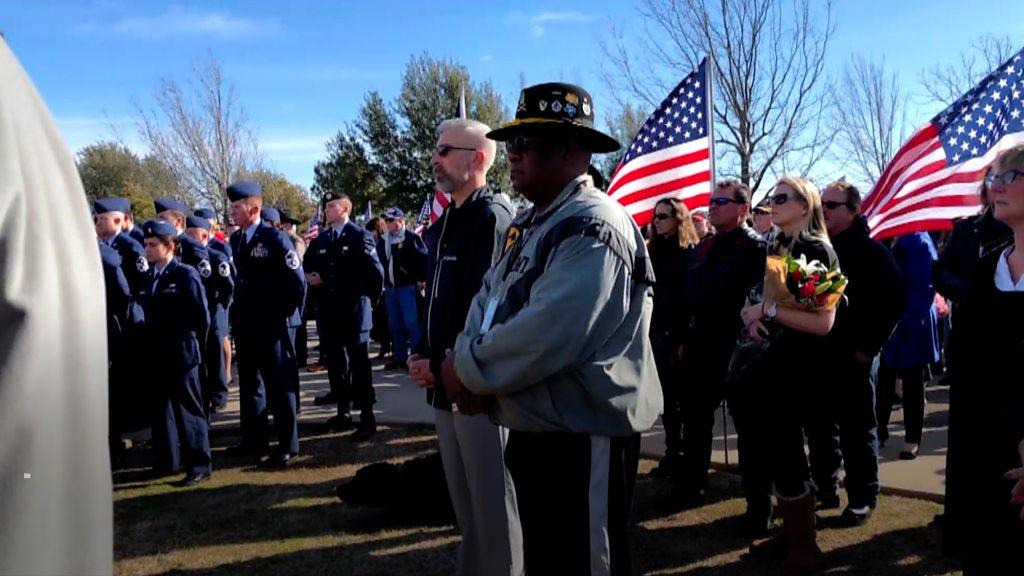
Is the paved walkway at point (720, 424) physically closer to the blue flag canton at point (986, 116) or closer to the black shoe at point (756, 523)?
the black shoe at point (756, 523)

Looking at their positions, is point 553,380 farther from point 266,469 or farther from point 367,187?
point 367,187

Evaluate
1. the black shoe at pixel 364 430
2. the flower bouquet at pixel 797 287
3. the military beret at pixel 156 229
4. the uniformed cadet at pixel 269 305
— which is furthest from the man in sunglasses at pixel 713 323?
the military beret at pixel 156 229

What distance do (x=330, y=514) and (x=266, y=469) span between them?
1.40 metres

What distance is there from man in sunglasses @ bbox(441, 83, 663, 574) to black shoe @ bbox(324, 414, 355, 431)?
5.49m

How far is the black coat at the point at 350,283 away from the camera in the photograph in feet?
25.6

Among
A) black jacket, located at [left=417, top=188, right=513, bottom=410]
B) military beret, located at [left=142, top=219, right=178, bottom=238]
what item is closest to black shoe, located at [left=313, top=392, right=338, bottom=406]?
military beret, located at [left=142, top=219, right=178, bottom=238]

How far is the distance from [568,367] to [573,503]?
463mm

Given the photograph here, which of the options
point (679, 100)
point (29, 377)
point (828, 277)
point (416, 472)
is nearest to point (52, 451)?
point (29, 377)

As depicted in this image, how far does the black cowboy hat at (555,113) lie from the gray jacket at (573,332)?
0.23 meters

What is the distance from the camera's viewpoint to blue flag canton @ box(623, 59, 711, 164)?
23.0 feet

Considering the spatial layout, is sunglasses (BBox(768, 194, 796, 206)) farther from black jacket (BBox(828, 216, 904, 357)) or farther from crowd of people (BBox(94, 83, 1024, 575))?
black jacket (BBox(828, 216, 904, 357))

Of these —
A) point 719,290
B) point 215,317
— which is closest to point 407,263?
point 215,317

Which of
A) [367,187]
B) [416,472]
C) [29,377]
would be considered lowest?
[416,472]

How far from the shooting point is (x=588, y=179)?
281 cm
